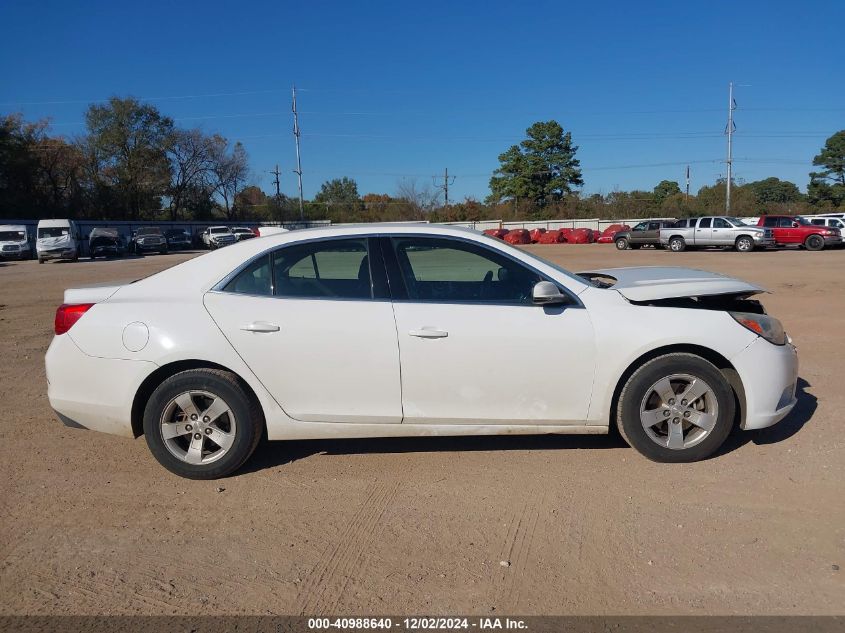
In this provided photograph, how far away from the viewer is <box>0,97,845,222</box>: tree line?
54.2 metres

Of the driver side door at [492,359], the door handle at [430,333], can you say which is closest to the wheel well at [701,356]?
the driver side door at [492,359]

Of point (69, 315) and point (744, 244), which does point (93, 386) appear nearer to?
point (69, 315)

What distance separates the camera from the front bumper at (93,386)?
3967 millimetres

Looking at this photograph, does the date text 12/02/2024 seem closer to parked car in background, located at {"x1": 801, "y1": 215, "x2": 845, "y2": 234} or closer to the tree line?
parked car in background, located at {"x1": 801, "y1": 215, "x2": 845, "y2": 234}

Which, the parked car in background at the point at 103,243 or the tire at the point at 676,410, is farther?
the parked car in background at the point at 103,243

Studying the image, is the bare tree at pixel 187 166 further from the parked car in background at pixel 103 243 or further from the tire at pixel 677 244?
the tire at pixel 677 244

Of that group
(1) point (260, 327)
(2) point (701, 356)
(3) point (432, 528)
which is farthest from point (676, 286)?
(1) point (260, 327)

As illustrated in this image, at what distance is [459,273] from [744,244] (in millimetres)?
29804

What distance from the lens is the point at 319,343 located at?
3.92 metres

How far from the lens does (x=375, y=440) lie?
475cm

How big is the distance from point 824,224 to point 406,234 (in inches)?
1279

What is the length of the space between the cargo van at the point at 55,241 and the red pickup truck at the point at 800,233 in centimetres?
3588

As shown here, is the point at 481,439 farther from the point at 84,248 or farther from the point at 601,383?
the point at 84,248

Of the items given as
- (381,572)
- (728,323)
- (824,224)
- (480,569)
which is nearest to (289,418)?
(381,572)
